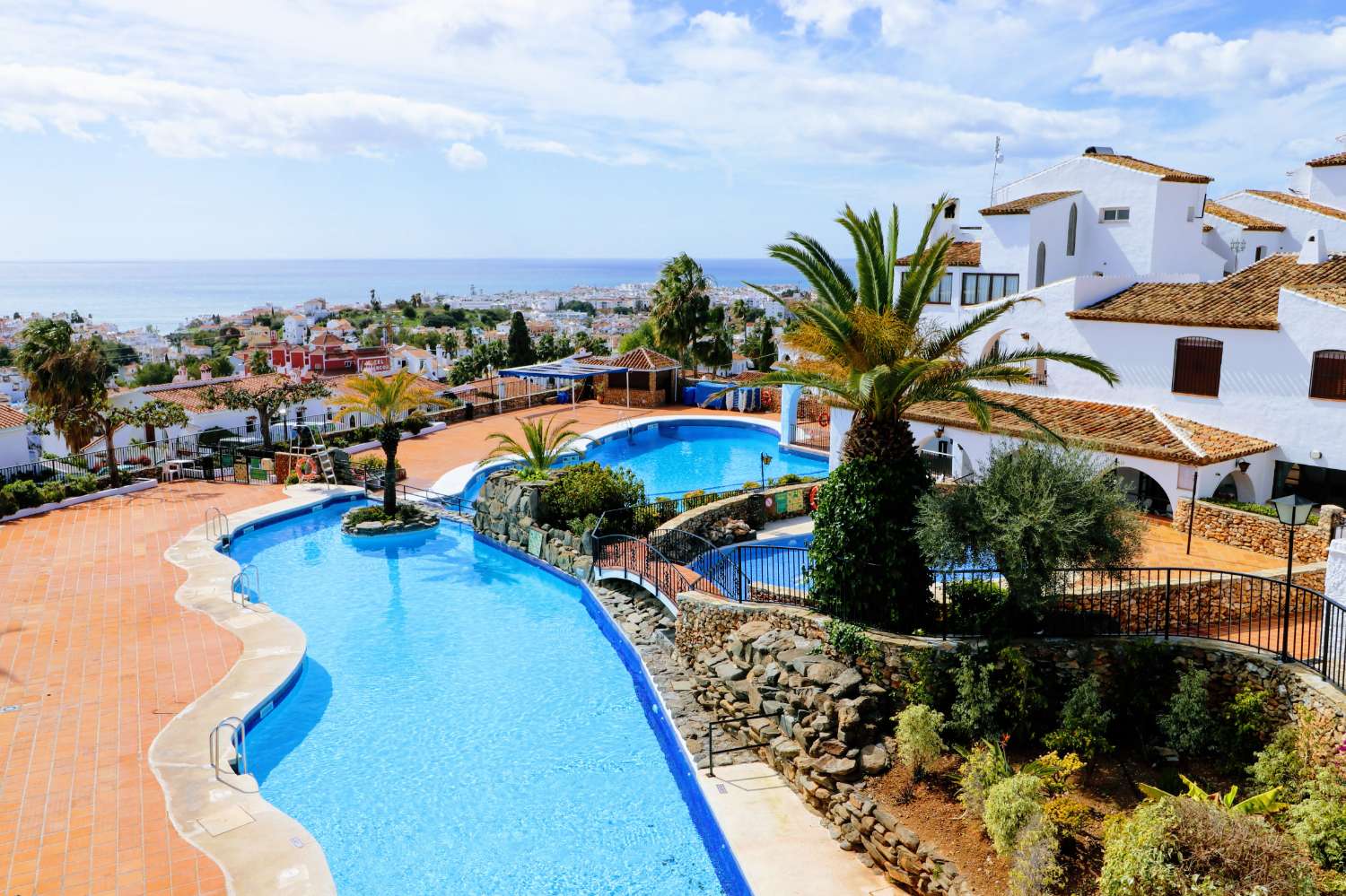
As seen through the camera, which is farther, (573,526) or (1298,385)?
(573,526)

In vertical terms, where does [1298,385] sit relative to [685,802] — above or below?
above

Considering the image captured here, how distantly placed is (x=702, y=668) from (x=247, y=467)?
21.3 m

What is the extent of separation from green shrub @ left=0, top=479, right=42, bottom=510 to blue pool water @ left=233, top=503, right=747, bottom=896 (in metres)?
9.72

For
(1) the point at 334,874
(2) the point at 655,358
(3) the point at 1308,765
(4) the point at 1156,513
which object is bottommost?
(1) the point at 334,874

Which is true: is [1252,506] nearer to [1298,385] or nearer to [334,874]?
[1298,385]

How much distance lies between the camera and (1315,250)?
21.4 meters

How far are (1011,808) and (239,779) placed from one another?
9.77 meters

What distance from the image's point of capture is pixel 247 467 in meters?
30.9

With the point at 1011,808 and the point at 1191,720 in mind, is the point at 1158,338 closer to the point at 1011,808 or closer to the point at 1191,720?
the point at 1191,720

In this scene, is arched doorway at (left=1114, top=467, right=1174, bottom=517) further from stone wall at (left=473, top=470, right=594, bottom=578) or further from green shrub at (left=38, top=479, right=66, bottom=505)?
green shrub at (left=38, top=479, right=66, bottom=505)

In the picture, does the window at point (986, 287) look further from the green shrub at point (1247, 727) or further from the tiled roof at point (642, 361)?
the green shrub at point (1247, 727)

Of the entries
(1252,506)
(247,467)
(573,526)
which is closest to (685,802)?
(573,526)

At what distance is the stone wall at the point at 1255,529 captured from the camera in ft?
55.1

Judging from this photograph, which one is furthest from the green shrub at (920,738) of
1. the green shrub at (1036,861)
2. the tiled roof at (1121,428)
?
the tiled roof at (1121,428)
